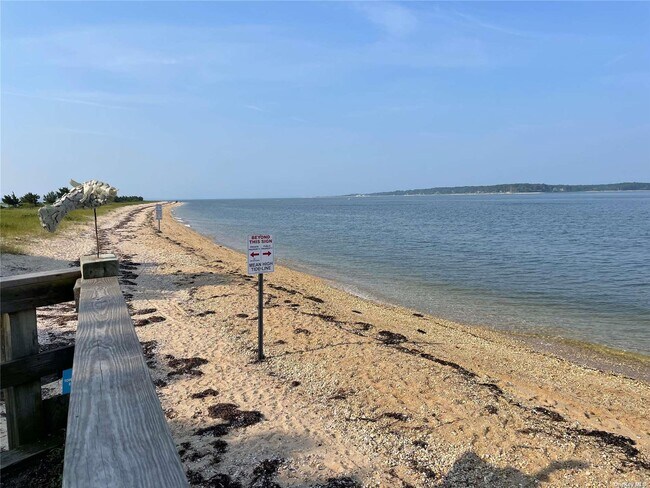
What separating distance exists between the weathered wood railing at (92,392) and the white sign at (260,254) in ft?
12.9

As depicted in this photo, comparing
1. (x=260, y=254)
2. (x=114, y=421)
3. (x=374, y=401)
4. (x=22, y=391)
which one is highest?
(x=114, y=421)

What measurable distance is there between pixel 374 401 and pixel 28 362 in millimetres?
4010

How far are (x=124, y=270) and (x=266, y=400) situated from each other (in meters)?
11.0

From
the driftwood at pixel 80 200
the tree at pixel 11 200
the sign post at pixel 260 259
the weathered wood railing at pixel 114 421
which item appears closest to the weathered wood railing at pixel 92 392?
the weathered wood railing at pixel 114 421

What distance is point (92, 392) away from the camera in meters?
1.70

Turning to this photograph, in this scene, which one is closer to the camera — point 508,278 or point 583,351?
point 583,351

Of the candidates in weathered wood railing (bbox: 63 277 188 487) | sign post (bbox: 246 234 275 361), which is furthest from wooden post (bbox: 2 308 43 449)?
sign post (bbox: 246 234 275 361)

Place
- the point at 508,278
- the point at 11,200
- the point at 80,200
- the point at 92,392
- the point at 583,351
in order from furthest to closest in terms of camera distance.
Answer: the point at 11,200 → the point at 508,278 → the point at 80,200 → the point at 583,351 → the point at 92,392

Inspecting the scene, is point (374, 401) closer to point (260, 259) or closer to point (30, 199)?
point (260, 259)

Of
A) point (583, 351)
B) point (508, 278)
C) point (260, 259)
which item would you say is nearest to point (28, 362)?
point (260, 259)

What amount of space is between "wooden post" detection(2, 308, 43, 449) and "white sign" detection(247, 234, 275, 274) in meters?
4.05

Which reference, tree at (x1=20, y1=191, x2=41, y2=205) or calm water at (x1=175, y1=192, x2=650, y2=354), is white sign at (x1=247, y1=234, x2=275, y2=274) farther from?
tree at (x1=20, y1=191, x2=41, y2=205)

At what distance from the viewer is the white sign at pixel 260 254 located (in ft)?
23.0

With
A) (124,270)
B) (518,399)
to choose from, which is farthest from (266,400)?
(124,270)
